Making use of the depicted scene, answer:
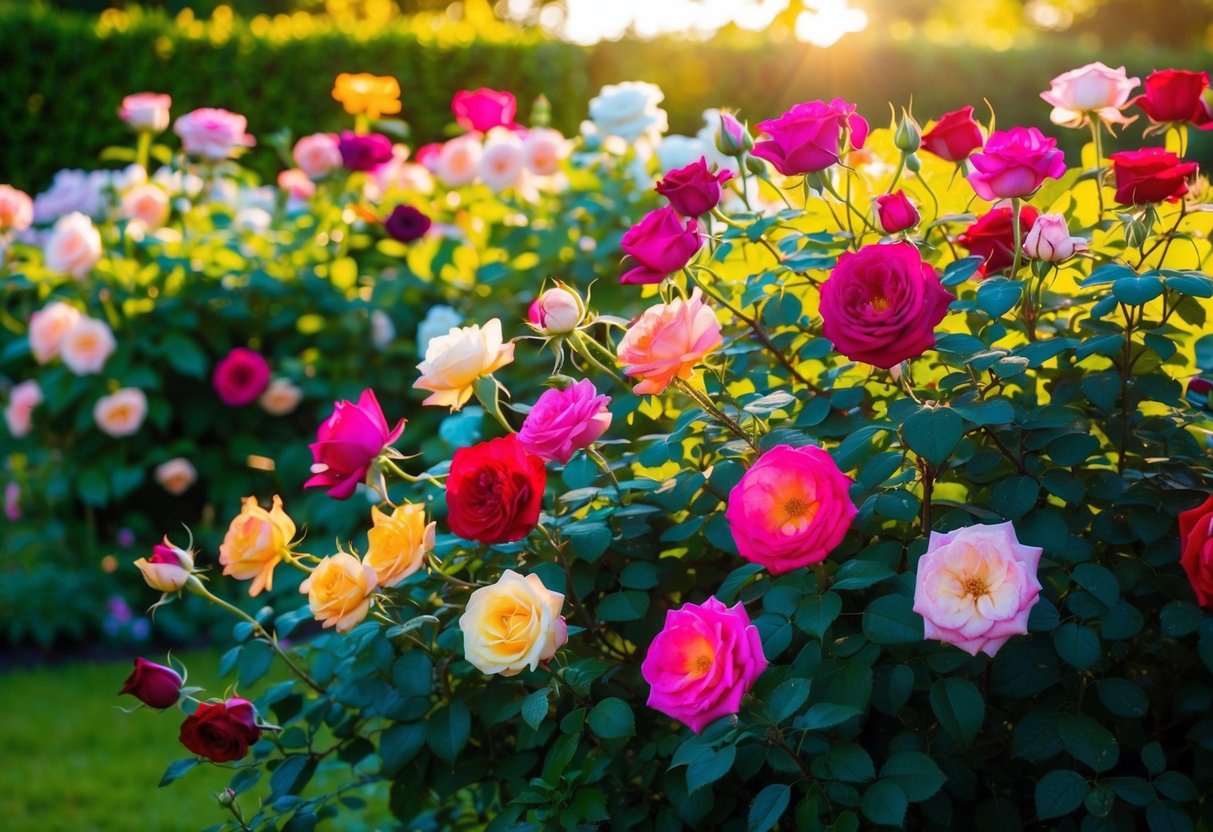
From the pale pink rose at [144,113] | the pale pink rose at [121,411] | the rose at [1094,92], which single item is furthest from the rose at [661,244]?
the pale pink rose at [144,113]

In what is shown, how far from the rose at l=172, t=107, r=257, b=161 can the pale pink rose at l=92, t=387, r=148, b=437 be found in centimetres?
78

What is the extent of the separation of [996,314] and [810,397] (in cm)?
37

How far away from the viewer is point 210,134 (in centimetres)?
384

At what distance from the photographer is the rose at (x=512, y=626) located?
1.24m

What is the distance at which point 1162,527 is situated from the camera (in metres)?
1.35

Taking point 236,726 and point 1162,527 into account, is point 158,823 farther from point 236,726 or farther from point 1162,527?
point 1162,527

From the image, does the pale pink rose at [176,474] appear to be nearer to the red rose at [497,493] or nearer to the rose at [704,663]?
the red rose at [497,493]

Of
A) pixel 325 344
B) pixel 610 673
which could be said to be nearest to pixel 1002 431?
pixel 610 673

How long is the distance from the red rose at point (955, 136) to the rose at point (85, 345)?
Result: 2.85m

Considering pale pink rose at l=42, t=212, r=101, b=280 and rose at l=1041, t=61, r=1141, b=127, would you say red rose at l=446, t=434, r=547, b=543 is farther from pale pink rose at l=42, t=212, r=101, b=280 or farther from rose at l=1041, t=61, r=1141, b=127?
pale pink rose at l=42, t=212, r=101, b=280

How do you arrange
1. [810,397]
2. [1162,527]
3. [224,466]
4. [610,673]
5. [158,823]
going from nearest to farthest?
[1162,527] → [610,673] → [810,397] → [158,823] → [224,466]

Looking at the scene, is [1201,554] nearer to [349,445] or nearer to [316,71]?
[349,445]

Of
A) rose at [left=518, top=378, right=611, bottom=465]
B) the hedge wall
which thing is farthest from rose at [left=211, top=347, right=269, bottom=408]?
the hedge wall

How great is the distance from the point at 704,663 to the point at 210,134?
125 inches
